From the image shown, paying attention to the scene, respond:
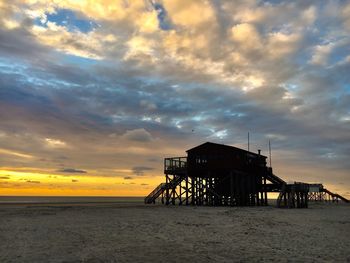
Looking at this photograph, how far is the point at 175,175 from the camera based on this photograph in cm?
5062

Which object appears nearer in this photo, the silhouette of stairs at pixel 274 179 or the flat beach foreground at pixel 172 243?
the flat beach foreground at pixel 172 243

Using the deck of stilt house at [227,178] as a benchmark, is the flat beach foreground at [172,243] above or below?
below

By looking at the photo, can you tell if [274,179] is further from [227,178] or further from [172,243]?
[172,243]

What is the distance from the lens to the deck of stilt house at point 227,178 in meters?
45.6

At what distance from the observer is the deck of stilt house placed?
45.6 meters

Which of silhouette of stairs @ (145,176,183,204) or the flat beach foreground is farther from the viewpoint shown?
silhouette of stairs @ (145,176,183,204)

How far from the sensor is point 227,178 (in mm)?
48281

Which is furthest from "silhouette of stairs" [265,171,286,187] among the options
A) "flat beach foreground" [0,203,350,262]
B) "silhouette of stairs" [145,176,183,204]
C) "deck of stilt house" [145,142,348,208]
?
"flat beach foreground" [0,203,350,262]

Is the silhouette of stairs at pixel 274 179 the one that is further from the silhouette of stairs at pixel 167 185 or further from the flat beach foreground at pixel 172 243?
the flat beach foreground at pixel 172 243

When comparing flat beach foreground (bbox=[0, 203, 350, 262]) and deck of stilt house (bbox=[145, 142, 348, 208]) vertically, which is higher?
deck of stilt house (bbox=[145, 142, 348, 208])

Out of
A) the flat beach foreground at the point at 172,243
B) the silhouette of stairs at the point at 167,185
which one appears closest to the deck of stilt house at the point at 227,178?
the silhouette of stairs at the point at 167,185

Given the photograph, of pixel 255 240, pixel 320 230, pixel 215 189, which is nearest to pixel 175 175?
pixel 215 189

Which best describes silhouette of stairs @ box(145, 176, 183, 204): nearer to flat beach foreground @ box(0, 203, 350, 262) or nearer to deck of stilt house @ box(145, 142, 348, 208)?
deck of stilt house @ box(145, 142, 348, 208)

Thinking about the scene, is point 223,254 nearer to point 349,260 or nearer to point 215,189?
point 349,260
